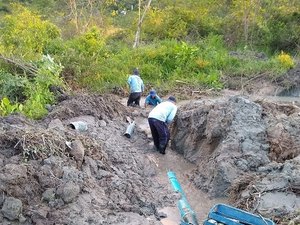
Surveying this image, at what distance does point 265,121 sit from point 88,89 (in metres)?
8.05

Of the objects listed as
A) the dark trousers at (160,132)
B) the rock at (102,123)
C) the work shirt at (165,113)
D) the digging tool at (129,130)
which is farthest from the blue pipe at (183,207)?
the rock at (102,123)

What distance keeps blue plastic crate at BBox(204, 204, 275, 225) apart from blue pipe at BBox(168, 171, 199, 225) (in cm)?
52

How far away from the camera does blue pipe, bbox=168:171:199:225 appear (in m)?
7.61

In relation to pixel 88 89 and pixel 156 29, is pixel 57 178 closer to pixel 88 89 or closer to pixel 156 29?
pixel 88 89

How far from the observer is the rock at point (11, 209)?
6.77 m

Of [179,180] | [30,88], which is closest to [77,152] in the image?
[179,180]

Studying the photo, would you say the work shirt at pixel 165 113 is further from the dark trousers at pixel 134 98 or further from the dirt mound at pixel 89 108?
the dark trousers at pixel 134 98

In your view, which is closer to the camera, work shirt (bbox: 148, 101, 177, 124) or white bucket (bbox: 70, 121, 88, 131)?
white bucket (bbox: 70, 121, 88, 131)

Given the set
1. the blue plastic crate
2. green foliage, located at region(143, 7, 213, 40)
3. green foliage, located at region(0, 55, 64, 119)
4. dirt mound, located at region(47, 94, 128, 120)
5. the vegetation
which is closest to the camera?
the blue plastic crate

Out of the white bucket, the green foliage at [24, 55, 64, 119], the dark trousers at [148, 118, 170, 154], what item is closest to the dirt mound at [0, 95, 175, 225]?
the white bucket

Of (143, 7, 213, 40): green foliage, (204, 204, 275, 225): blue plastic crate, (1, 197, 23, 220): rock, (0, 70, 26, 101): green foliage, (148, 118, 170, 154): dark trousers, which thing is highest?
(204, 204, 275, 225): blue plastic crate

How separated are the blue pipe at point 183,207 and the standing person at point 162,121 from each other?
114 cm

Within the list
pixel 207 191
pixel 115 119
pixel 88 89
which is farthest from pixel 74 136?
pixel 88 89

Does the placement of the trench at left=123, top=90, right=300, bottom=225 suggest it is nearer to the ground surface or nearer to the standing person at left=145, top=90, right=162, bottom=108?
the ground surface
